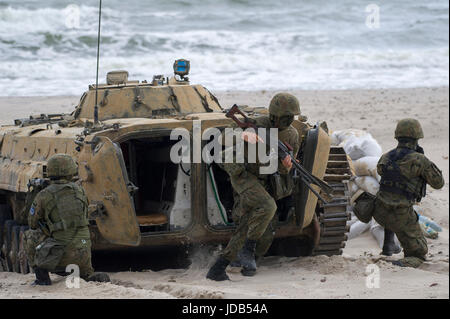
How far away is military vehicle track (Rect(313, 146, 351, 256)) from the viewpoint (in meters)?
8.38

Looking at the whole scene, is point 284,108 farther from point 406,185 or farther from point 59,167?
point 59,167

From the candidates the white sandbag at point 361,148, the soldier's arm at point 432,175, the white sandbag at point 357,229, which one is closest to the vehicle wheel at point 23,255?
the soldier's arm at point 432,175

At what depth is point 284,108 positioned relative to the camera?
7355mm

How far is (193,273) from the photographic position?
788 centimetres

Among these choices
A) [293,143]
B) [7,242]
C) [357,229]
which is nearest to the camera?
[293,143]

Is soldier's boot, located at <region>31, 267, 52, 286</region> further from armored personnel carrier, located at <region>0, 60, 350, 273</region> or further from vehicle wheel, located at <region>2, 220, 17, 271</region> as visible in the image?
vehicle wheel, located at <region>2, 220, 17, 271</region>

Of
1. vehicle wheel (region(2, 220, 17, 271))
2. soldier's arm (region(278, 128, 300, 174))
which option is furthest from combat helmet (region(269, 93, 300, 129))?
vehicle wheel (region(2, 220, 17, 271))

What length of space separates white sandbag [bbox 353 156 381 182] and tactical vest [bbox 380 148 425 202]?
221cm

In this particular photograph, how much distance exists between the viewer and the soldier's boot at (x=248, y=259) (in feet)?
25.0

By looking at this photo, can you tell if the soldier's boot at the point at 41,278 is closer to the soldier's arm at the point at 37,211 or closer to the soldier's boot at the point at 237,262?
the soldier's arm at the point at 37,211

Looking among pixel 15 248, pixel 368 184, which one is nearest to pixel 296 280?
pixel 15 248

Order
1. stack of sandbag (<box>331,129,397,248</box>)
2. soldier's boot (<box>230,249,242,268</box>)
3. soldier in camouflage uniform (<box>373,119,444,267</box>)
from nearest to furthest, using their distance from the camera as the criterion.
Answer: soldier's boot (<box>230,249,242,268</box>) → soldier in camouflage uniform (<box>373,119,444,267</box>) → stack of sandbag (<box>331,129,397,248</box>)

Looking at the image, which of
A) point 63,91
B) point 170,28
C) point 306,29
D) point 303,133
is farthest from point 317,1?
point 303,133

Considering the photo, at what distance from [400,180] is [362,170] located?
2.43m
